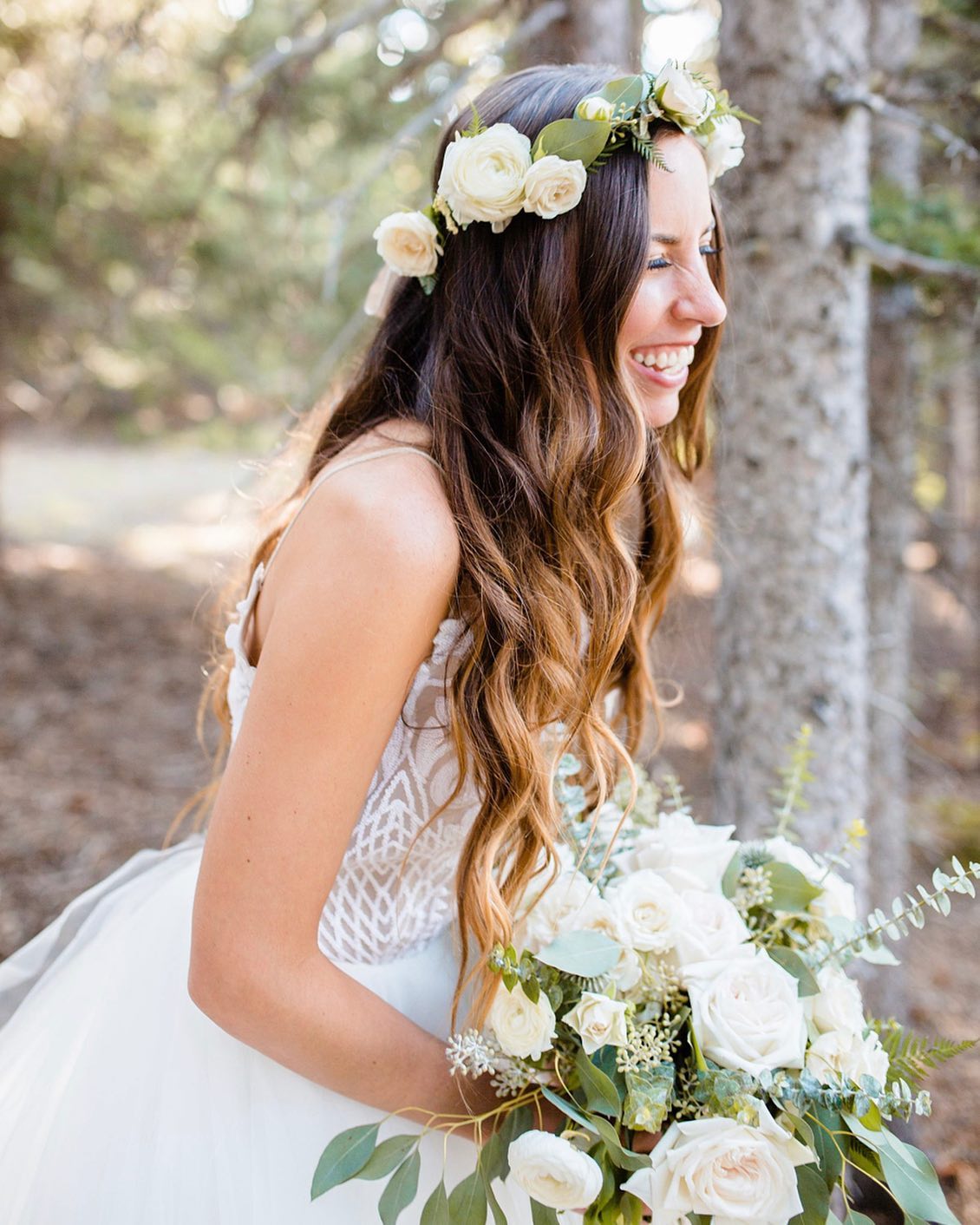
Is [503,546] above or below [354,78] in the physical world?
below

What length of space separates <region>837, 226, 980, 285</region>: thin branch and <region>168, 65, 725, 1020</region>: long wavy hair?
1.22 metres

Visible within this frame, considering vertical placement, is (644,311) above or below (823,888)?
above

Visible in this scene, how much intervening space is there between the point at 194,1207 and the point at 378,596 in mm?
993

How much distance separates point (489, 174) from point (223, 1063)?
1500 millimetres

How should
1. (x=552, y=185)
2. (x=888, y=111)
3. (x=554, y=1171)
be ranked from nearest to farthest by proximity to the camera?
(x=554, y=1171) → (x=552, y=185) → (x=888, y=111)

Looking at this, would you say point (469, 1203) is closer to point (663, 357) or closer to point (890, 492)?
point (663, 357)

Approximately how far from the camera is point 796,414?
2.78 m

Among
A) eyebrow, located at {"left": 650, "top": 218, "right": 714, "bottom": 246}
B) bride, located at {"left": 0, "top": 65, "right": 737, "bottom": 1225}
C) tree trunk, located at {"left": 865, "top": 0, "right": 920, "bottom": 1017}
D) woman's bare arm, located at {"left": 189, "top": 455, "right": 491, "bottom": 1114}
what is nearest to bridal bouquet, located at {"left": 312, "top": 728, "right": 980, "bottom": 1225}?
bride, located at {"left": 0, "top": 65, "right": 737, "bottom": 1225}

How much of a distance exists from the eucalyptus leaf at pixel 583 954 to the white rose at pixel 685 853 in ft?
0.72

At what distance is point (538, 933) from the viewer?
1538mm

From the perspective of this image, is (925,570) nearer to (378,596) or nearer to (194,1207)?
(378,596)

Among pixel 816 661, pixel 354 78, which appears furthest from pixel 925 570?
pixel 354 78

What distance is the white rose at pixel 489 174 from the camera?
1526mm

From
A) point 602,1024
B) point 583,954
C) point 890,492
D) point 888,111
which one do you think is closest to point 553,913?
point 583,954
